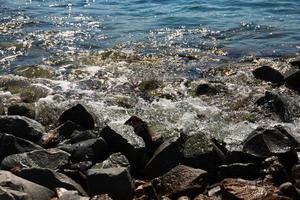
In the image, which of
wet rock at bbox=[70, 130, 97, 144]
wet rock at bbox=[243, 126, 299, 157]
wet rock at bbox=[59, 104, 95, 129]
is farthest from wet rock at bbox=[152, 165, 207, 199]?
wet rock at bbox=[59, 104, 95, 129]

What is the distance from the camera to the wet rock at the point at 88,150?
329 inches

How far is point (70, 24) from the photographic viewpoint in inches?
791

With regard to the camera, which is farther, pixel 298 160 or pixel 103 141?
pixel 103 141

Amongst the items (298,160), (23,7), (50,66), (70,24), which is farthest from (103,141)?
(23,7)

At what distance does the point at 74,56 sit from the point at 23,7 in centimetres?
1009

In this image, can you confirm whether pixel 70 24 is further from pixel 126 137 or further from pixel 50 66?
pixel 126 137

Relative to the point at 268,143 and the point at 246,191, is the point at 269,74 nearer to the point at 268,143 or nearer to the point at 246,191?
the point at 268,143

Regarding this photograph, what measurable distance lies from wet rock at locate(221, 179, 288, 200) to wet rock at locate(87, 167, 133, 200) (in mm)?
1321

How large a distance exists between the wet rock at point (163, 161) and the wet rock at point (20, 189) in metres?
1.70

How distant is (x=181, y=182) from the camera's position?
7469 millimetres

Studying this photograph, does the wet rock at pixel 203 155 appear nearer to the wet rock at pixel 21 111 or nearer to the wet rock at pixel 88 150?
the wet rock at pixel 88 150

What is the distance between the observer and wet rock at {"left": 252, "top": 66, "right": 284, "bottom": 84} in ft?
40.8

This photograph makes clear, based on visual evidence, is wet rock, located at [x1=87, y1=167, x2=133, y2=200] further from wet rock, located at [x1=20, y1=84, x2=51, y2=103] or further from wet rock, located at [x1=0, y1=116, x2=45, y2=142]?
wet rock, located at [x1=20, y1=84, x2=51, y2=103]

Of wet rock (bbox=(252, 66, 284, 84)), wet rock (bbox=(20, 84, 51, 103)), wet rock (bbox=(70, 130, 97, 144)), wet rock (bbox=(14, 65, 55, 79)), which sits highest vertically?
wet rock (bbox=(252, 66, 284, 84))
